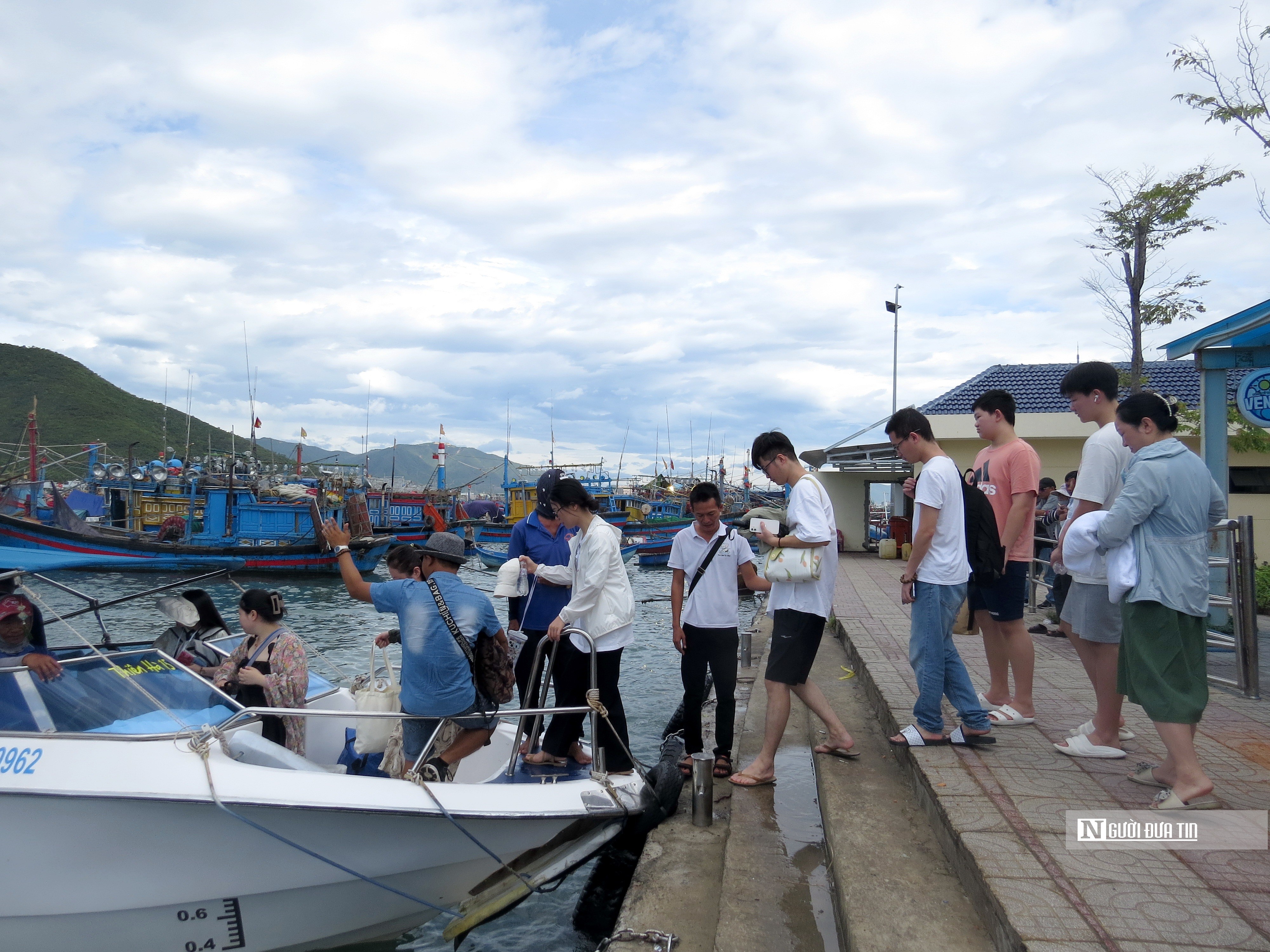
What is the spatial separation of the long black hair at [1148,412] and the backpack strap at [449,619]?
9.88 feet

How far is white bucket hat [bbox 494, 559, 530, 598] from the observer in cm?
492

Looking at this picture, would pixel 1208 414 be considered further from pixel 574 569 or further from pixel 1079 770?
pixel 574 569

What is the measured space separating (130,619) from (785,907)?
15.7 meters

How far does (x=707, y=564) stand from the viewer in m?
4.47

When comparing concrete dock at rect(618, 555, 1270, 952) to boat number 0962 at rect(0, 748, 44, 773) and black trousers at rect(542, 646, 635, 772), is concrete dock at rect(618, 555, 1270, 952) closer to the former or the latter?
black trousers at rect(542, 646, 635, 772)

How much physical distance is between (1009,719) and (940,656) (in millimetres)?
814

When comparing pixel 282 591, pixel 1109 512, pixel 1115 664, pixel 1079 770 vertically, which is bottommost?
pixel 282 591

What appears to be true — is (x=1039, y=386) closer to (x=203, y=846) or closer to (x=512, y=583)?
(x=512, y=583)

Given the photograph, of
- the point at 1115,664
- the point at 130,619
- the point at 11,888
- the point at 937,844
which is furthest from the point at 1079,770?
the point at 130,619

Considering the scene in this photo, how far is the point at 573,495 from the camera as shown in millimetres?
4492

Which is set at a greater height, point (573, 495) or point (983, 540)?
point (573, 495)

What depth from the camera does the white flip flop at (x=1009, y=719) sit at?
4.20 meters

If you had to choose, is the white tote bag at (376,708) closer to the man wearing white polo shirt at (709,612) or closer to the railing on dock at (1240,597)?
the man wearing white polo shirt at (709,612)

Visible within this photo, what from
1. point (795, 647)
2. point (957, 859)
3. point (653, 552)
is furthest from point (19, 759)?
point (653, 552)
